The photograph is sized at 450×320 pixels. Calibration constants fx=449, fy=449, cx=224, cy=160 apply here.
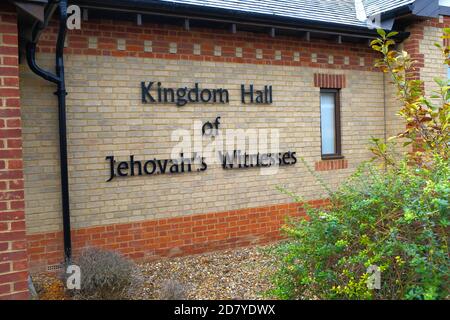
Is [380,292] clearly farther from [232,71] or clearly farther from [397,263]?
[232,71]

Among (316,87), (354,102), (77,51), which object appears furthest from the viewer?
(354,102)

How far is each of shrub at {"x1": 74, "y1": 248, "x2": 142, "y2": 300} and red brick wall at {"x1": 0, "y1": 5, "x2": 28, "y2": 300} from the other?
920mm

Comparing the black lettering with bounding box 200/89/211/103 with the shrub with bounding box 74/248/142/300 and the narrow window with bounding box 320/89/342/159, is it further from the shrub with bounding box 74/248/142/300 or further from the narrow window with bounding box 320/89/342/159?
the shrub with bounding box 74/248/142/300

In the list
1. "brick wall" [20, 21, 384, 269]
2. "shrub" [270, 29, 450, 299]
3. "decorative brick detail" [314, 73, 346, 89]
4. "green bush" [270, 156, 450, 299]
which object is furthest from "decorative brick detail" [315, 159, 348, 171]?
"green bush" [270, 156, 450, 299]

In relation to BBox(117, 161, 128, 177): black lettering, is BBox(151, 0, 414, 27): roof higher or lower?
higher

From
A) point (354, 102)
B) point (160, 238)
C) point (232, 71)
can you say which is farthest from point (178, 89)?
point (354, 102)

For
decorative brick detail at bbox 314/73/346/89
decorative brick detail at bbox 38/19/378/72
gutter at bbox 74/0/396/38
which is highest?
gutter at bbox 74/0/396/38

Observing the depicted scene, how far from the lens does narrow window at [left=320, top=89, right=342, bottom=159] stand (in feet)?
27.4

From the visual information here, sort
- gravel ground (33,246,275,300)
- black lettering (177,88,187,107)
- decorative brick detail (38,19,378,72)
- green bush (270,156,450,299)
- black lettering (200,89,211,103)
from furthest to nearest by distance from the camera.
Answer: black lettering (200,89,211,103)
black lettering (177,88,187,107)
decorative brick detail (38,19,378,72)
gravel ground (33,246,275,300)
green bush (270,156,450,299)

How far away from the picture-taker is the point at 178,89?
666 cm

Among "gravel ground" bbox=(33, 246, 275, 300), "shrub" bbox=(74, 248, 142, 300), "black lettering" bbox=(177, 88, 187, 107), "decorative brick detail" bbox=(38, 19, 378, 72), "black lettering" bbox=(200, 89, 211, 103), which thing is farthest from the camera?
"black lettering" bbox=(200, 89, 211, 103)

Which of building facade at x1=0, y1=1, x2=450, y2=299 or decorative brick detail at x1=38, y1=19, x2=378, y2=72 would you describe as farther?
decorative brick detail at x1=38, y1=19, x2=378, y2=72

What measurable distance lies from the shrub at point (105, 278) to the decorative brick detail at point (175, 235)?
956 millimetres

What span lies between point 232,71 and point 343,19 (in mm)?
2749
